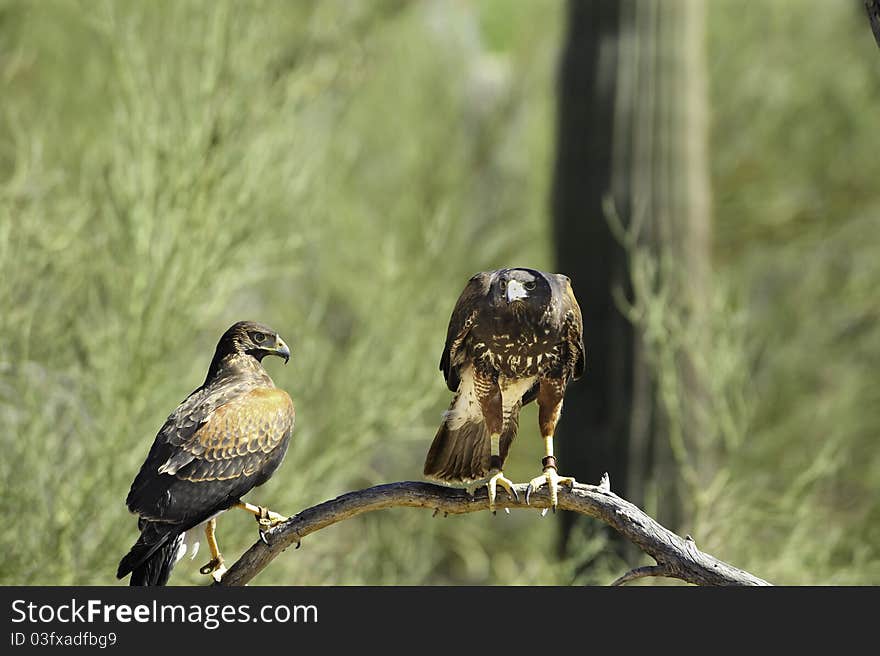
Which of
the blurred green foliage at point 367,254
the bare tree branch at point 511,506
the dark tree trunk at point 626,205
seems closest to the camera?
the bare tree branch at point 511,506

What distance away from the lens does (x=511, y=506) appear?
194 centimetres

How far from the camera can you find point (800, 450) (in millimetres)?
7996

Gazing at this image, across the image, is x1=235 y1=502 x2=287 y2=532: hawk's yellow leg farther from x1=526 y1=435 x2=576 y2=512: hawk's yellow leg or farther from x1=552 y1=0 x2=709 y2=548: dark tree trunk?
x1=552 y1=0 x2=709 y2=548: dark tree trunk

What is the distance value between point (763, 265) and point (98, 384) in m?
5.59

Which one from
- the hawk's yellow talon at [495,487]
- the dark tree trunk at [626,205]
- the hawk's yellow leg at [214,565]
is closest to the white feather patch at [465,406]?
the hawk's yellow talon at [495,487]

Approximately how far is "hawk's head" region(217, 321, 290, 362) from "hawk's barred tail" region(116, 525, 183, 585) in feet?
1.00

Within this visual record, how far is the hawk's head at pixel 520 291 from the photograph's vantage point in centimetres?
176

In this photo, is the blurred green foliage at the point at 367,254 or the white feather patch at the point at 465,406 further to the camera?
the blurred green foliage at the point at 367,254

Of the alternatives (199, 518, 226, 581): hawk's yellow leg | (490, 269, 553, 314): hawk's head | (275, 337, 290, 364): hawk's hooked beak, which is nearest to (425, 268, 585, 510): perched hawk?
(490, 269, 553, 314): hawk's head

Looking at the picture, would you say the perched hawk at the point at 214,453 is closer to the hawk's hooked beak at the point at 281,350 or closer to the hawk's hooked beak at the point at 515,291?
the hawk's hooked beak at the point at 281,350

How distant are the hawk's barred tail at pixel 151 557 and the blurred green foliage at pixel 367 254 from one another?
3045 millimetres

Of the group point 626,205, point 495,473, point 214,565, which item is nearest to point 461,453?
point 495,473

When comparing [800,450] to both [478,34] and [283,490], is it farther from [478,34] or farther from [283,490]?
[478,34]
